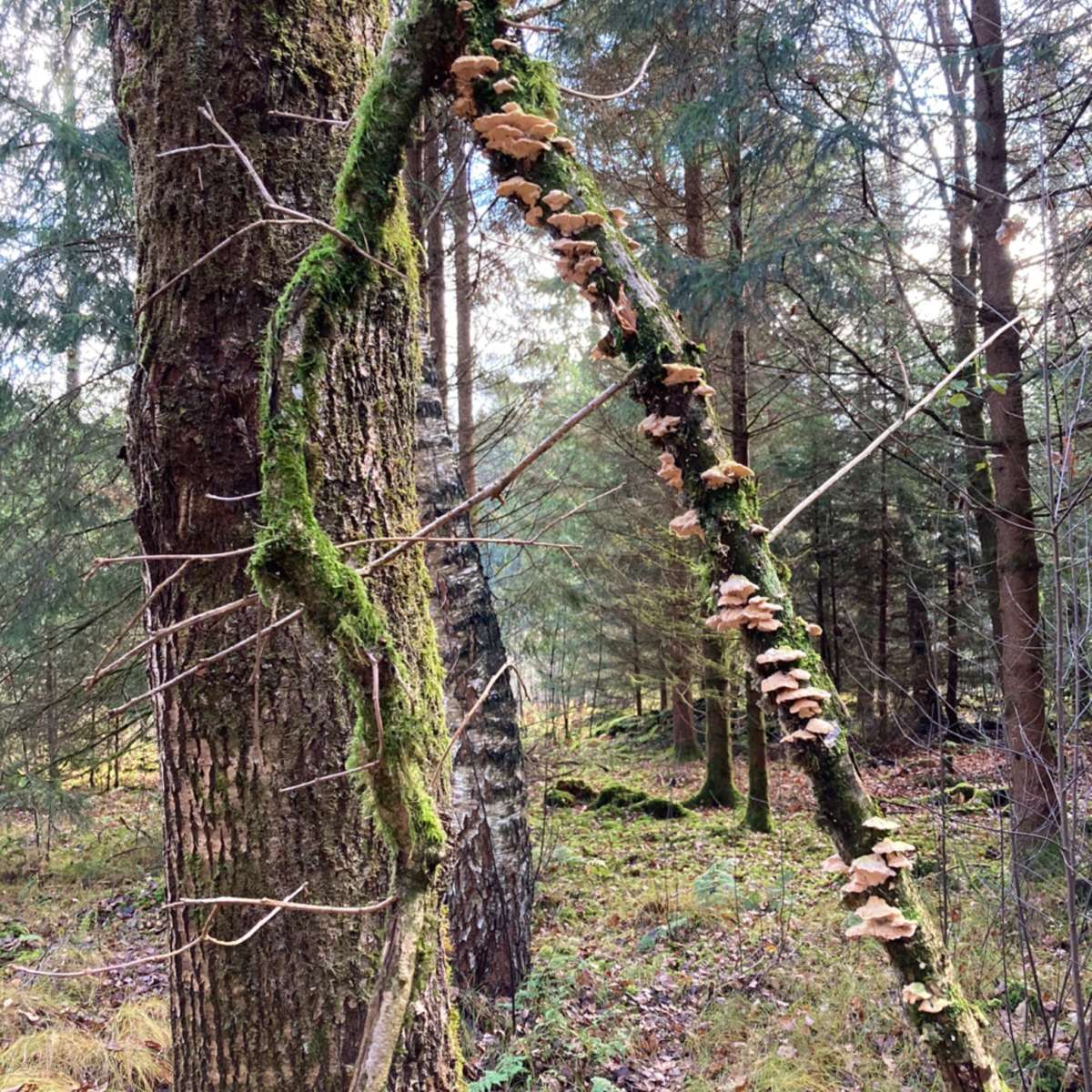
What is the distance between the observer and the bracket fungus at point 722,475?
3.35 feet

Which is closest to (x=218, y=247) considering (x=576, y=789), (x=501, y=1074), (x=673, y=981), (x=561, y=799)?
(x=501, y=1074)

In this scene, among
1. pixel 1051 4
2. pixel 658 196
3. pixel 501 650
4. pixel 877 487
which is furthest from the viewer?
pixel 877 487

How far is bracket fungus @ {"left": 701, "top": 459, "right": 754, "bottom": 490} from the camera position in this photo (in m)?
1.02

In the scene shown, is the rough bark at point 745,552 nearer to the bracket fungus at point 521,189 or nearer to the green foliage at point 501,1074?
the bracket fungus at point 521,189

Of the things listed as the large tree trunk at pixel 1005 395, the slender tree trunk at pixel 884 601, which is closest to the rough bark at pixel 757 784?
the large tree trunk at pixel 1005 395

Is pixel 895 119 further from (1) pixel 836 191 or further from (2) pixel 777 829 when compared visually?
(2) pixel 777 829

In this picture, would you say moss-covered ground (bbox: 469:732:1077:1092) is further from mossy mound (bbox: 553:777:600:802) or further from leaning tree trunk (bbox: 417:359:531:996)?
mossy mound (bbox: 553:777:600:802)

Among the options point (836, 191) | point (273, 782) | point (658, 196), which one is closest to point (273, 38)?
point (273, 782)

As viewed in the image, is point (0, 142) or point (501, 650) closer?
point (501, 650)

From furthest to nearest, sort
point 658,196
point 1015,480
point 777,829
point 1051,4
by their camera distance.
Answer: point 658,196 < point 777,829 < point 1015,480 < point 1051,4

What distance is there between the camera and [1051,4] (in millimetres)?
4922

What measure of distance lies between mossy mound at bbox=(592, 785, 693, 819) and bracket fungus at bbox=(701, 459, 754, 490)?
7678 millimetres

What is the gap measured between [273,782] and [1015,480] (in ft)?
18.3

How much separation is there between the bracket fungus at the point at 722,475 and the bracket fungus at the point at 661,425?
3.1 inches
